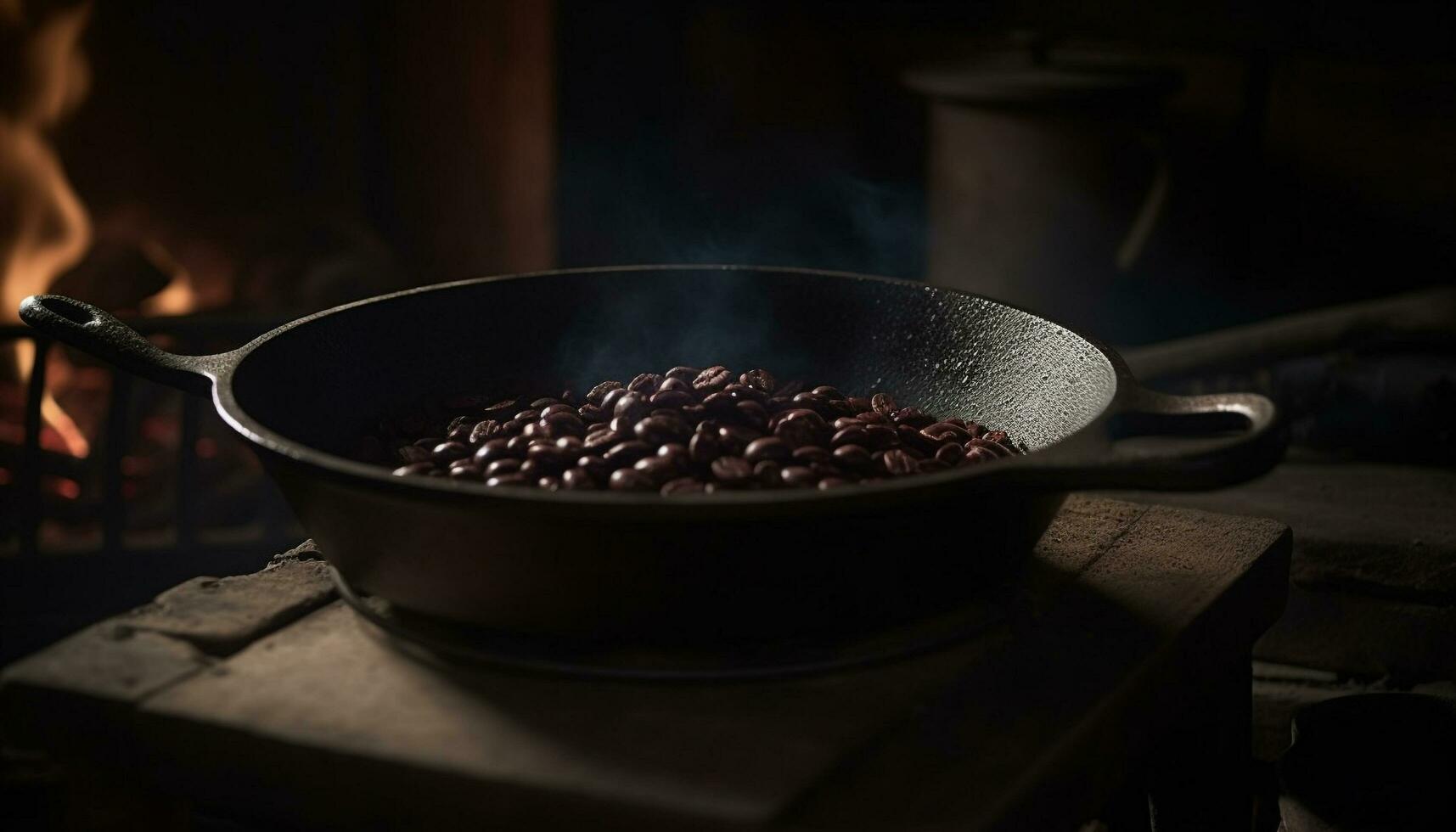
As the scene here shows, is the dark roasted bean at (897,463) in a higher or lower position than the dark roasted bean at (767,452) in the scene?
lower

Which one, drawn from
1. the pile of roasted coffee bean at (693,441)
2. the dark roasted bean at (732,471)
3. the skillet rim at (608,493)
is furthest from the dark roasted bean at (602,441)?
the skillet rim at (608,493)

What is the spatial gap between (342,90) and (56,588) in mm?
1358

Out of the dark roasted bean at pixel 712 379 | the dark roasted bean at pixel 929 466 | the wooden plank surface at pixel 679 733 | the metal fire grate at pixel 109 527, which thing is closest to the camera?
the wooden plank surface at pixel 679 733

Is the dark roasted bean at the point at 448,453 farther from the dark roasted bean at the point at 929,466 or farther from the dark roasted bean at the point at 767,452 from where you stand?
the dark roasted bean at the point at 929,466

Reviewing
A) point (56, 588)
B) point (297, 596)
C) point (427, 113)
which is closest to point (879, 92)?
point (427, 113)

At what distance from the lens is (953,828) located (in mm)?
984

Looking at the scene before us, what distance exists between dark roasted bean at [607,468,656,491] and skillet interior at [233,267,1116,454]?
37 cm

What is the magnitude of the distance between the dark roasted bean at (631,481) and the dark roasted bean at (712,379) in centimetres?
30

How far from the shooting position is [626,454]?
4.22ft

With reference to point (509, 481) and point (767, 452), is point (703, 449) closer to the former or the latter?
point (767, 452)

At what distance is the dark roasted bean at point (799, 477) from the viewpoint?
124cm

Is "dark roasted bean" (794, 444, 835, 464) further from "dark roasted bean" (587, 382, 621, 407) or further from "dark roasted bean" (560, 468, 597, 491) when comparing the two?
"dark roasted bean" (587, 382, 621, 407)

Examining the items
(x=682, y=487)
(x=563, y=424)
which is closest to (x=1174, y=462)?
(x=682, y=487)

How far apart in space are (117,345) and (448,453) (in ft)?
1.10
